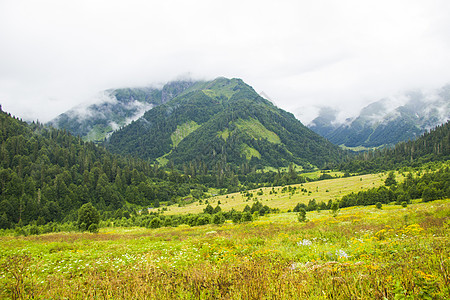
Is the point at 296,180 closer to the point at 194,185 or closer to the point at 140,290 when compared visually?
the point at 194,185

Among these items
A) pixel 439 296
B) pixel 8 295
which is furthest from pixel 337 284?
pixel 8 295

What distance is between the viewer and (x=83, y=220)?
5350 centimetres

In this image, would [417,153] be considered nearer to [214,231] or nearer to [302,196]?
[302,196]

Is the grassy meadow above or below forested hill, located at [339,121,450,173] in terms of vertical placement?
below

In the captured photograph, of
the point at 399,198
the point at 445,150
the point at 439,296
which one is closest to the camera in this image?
the point at 439,296

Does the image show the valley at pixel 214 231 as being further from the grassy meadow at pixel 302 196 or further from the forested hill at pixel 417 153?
the forested hill at pixel 417 153

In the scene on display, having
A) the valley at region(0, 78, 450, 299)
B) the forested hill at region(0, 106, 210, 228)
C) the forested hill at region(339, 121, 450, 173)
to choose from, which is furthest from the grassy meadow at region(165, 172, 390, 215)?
the forested hill at region(339, 121, 450, 173)

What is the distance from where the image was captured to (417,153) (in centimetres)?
16550

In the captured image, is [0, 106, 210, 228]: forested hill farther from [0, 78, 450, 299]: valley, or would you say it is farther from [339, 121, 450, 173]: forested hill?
[339, 121, 450, 173]: forested hill

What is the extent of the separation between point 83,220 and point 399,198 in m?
79.1

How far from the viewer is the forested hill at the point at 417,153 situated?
146212 mm

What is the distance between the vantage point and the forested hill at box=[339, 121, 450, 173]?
146 metres

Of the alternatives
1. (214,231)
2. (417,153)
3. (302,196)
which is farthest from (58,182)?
(417,153)

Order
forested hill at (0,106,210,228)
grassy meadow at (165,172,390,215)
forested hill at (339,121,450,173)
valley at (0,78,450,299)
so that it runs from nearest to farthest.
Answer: valley at (0,78,450,299)
grassy meadow at (165,172,390,215)
forested hill at (0,106,210,228)
forested hill at (339,121,450,173)
